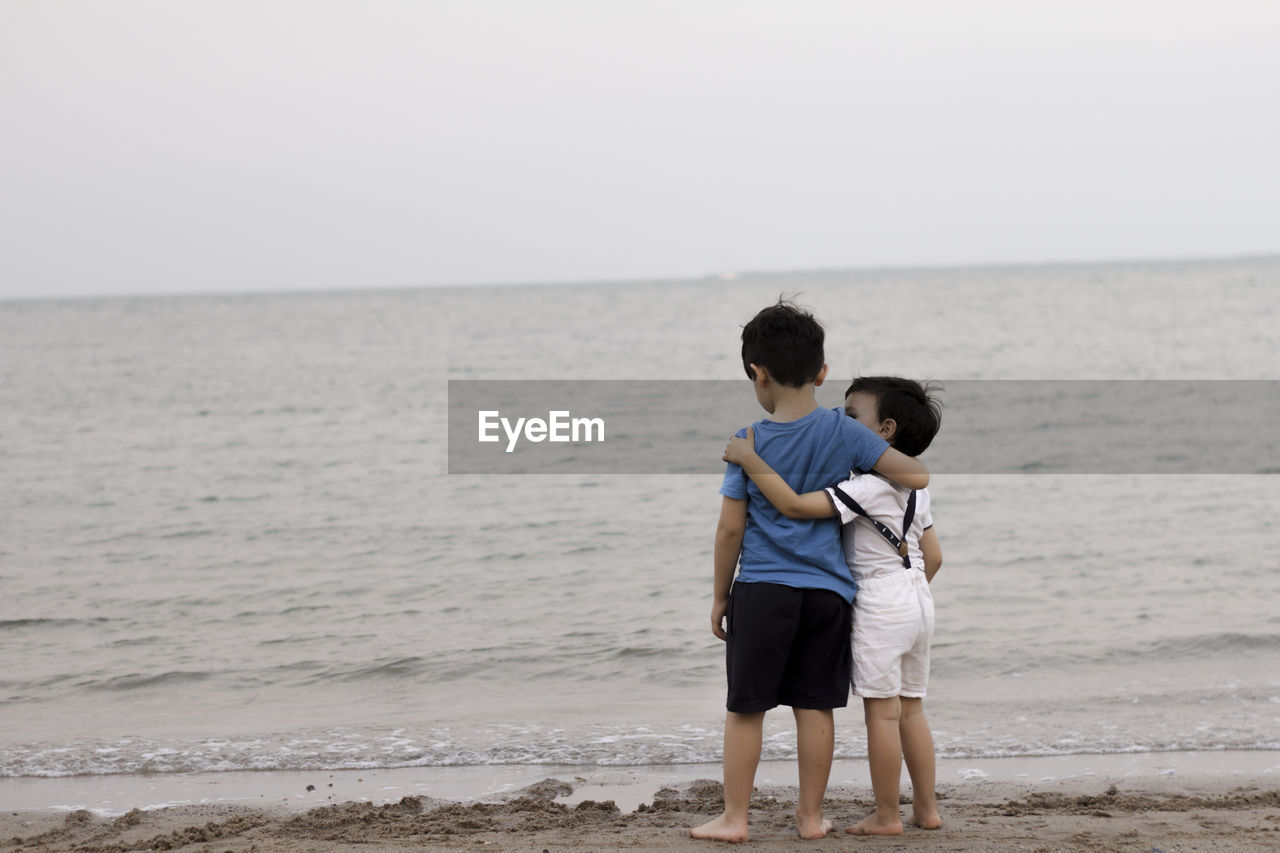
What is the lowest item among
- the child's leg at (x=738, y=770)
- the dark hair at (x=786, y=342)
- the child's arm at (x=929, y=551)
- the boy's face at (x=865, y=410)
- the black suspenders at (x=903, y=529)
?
the child's leg at (x=738, y=770)

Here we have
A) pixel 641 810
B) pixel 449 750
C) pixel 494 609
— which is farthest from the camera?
pixel 494 609

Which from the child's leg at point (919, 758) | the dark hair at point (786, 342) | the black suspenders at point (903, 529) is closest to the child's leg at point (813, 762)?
the child's leg at point (919, 758)

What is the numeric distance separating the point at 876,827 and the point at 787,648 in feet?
2.19

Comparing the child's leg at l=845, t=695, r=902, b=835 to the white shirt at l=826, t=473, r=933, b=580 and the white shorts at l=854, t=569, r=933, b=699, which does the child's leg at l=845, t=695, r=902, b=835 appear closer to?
the white shorts at l=854, t=569, r=933, b=699

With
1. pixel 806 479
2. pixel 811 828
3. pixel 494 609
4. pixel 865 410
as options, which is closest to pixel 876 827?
pixel 811 828

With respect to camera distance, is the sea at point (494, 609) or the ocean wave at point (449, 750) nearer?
the ocean wave at point (449, 750)

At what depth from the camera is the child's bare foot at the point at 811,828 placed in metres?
3.25

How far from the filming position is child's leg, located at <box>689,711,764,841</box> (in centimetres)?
316

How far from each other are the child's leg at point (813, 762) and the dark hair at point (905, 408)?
814 mm

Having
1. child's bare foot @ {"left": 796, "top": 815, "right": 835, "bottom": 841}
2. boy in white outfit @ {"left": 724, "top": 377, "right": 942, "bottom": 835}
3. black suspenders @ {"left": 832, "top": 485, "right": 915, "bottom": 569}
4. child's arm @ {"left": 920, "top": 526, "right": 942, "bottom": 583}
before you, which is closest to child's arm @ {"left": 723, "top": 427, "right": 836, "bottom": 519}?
boy in white outfit @ {"left": 724, "top": 377, "right": 942, "bottom": 835}

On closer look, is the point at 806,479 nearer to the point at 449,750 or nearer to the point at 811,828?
the point at 811,828

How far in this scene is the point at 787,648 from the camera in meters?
3.06

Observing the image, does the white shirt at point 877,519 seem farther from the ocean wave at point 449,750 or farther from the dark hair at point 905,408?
the ocean wave at point 449,750

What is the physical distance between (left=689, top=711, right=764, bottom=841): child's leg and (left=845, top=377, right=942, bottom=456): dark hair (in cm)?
90
